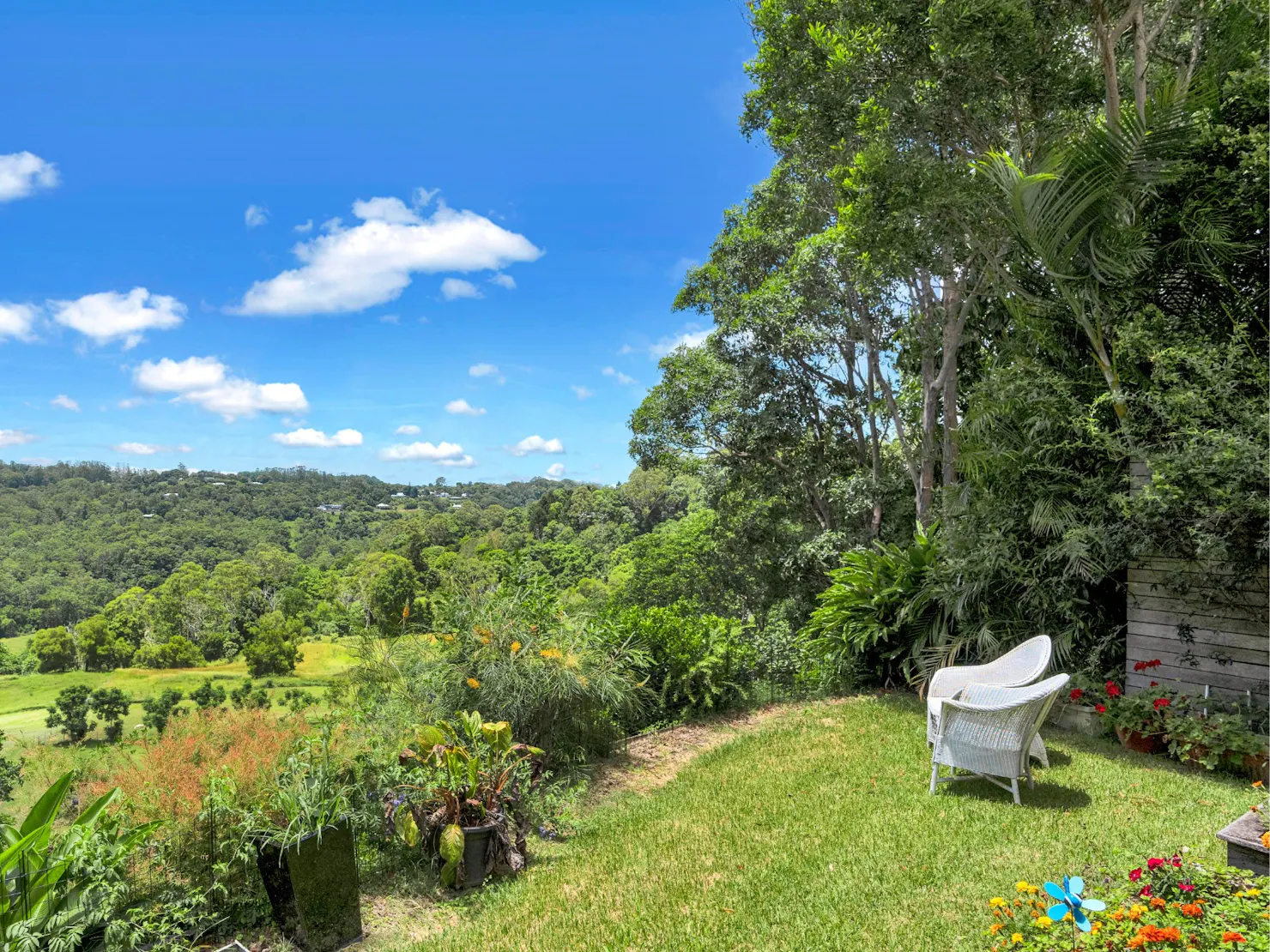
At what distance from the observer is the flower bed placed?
1.94m

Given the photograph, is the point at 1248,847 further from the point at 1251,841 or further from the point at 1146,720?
the point at 1146,720

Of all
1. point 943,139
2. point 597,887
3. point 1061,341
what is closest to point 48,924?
point 597,887

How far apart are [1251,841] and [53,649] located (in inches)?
1899

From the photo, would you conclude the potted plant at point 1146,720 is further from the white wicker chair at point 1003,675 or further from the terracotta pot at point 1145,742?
the white wicker chair at point 1003,675

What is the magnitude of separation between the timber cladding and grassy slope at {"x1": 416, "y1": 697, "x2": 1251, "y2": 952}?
81 cm

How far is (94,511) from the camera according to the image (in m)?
58.8

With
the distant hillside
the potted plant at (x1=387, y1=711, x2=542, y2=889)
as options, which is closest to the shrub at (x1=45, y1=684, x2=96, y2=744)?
the distant hillside

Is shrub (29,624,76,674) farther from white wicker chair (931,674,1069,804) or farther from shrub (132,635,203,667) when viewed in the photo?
white wicker chair (931,674,1069,804)

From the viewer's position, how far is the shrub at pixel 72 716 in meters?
21.2

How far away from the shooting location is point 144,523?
57.8 meters

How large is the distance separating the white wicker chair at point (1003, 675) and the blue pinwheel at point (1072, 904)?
7.95 ft

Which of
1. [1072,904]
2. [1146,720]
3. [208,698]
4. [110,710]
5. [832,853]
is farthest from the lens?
[110,710]

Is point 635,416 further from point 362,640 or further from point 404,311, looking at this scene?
point 404,311

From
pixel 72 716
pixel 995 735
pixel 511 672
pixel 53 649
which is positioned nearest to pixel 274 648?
pixel 53 649
